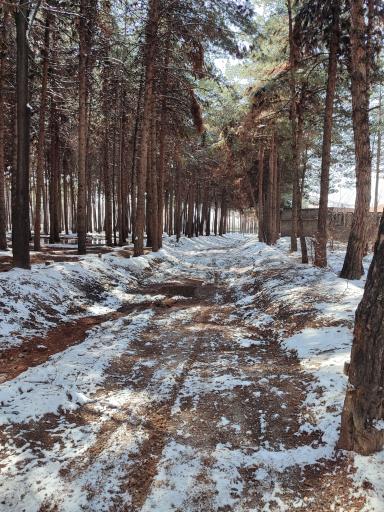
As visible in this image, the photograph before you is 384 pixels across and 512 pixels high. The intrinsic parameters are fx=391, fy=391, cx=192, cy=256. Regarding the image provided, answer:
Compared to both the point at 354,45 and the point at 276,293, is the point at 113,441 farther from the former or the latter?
the point at 354,45

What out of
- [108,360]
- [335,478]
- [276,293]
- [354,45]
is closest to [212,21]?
Answer: [354,45]

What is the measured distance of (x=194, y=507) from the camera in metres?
2.90

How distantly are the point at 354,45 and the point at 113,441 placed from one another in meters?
9.79

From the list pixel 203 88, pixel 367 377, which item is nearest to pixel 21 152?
pixel 367 377

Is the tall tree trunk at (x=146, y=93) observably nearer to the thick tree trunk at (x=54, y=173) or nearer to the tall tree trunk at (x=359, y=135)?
the thick tree trunk at (x=54, y=173)

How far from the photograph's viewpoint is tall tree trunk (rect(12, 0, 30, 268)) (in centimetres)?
894

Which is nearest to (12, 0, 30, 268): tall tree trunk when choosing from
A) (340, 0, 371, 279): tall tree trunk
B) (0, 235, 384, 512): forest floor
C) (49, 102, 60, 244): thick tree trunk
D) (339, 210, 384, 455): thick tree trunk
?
(0, 235, 384, 512): forest floor

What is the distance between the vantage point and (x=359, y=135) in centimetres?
955

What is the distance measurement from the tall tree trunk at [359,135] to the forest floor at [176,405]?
1.35 meters

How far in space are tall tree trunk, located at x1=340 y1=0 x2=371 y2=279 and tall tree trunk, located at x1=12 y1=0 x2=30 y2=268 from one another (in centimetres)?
764

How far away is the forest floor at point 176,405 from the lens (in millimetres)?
3064

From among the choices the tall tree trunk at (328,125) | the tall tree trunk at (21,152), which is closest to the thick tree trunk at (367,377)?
the tall tree trunk at (21,152)

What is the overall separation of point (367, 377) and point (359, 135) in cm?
781

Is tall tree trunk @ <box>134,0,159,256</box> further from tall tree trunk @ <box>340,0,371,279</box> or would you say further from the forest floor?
tall tree trunk @ <box>340,0,371,279</box>
